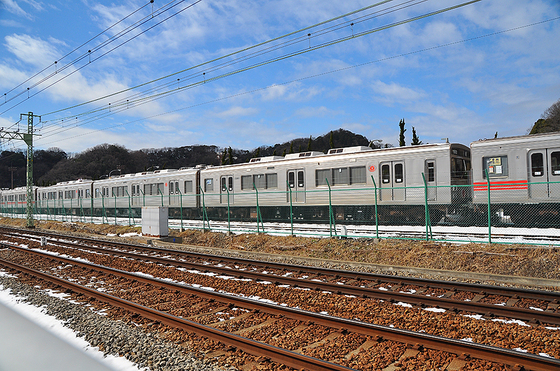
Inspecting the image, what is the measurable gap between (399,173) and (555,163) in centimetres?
574

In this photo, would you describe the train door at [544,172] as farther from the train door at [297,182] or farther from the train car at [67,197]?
the train car at [67,197]

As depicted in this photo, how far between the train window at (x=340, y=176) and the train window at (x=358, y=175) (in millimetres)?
322

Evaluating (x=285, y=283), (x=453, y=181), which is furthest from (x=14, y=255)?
(x=453, y=181)

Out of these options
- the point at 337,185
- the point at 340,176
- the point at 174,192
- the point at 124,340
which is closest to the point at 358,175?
the point at 340,176

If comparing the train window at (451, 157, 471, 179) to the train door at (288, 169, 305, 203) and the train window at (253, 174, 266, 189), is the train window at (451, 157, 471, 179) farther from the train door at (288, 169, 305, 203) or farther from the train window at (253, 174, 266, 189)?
the train window at (253, 174, 266, 189)

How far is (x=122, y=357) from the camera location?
4.92 metres

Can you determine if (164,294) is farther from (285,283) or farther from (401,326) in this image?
(401,326)

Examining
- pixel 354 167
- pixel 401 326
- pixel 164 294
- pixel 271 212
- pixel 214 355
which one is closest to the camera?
pixel 214 355

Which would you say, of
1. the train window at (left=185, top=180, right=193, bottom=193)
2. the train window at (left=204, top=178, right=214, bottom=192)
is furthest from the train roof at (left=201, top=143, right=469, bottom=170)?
the train window at (left=185, top=180, right=193, bottom=193)

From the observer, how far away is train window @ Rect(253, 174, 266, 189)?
2200 cm

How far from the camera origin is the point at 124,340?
5348 millimetres

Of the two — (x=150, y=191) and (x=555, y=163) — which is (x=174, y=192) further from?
(x=555, y=163)

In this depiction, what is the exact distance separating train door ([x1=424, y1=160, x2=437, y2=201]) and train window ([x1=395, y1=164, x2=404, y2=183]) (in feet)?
3.42

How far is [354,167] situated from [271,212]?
19.6 ft
